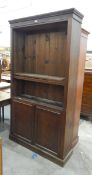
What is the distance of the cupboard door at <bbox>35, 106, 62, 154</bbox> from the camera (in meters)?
2.18

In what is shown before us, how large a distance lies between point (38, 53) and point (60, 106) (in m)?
0.88

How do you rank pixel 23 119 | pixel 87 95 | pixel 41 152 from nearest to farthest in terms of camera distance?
pixel 41 152 → pixel 23 119 → pixel 87 95

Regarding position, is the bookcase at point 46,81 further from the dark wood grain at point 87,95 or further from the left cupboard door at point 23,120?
the dark wood grain at point 87,95

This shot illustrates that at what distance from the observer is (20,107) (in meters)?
2.58

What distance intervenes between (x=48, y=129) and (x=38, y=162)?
478mm

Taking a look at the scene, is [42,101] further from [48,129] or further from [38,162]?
[38,162]

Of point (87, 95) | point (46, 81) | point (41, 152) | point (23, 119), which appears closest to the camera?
point (46, 81)

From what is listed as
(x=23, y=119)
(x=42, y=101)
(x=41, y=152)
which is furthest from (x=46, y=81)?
(x=41, y=152)

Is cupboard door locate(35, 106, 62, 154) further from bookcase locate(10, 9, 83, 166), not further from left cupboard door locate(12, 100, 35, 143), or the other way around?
left cupboard door locate(12, 100, 35, 143)

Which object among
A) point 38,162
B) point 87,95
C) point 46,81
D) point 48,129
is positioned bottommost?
point 38,162

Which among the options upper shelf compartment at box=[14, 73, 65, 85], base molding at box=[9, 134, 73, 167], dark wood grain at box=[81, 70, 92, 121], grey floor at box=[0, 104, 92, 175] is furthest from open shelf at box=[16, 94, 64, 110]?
dark wood grain at box=[81, 70, 92, 121]

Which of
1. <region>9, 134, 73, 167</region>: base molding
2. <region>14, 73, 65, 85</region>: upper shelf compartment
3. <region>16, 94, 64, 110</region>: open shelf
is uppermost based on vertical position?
<region>14, 73, 65, 85</region>: upper shelf compartment

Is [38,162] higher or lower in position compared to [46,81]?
lower

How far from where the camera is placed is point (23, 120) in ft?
8.46
